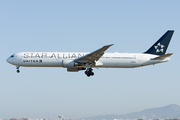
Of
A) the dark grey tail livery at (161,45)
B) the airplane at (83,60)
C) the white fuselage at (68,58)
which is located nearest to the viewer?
the airplane at (83,60)

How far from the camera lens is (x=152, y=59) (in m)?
47.8

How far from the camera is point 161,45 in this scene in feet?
166

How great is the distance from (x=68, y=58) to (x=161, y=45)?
18.7 m

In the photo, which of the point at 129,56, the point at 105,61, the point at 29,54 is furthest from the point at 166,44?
the point at 29,54

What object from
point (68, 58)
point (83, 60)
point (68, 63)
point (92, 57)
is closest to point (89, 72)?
point (83, 60)

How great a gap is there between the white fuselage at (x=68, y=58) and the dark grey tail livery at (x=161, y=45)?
3201 millimetres

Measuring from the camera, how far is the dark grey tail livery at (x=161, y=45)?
1977 inches

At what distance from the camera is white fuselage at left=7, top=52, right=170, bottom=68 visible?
45969 millimetres

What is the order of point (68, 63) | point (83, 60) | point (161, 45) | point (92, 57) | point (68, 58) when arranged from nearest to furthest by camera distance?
point (92, 57)
point (83, 60)
point (68, 63)
point (68, 58)
point (161, 45)

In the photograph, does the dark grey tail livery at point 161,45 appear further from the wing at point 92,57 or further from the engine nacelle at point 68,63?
the engine nacelle at point 68,63

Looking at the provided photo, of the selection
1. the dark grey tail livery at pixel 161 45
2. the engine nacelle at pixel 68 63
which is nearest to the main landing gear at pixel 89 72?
the engine nacelle at pixel 68 63

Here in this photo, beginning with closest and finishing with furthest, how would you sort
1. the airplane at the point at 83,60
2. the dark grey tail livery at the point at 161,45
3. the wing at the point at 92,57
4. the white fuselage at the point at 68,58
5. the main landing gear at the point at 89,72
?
1. the wing at the point at 92,57
2. the airplane at the point at 83,60
3. the white fuselage at the point at 68,58
4. the main landing gear at the point at 89,72
5. the dark grey tail livery at the point at 161,45

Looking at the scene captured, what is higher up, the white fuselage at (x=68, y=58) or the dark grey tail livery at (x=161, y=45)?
the dark grey tail livery at (x=161, y=45)

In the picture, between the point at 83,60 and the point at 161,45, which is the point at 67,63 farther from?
the point at 161,45
